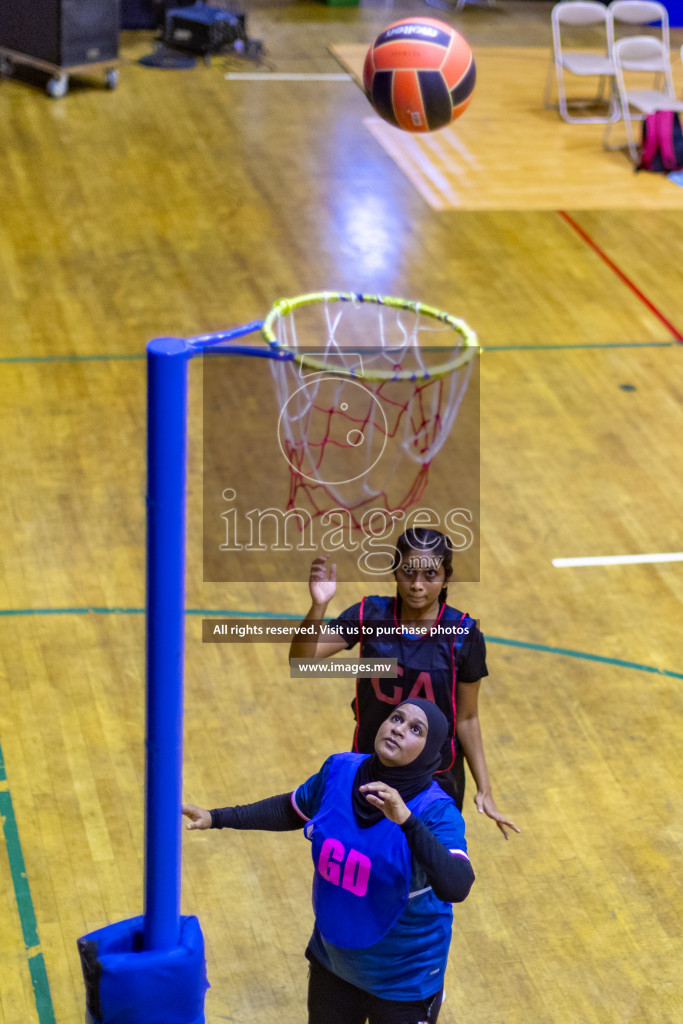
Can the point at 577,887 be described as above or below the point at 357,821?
below

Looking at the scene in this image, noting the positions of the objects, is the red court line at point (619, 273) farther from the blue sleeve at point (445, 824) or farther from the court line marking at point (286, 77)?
the blue sleeve at point (445, 824)

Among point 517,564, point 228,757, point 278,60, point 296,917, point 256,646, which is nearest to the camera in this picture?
point 296,917

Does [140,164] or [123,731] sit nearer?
[123,731]

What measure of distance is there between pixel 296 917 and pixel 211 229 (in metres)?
6.71

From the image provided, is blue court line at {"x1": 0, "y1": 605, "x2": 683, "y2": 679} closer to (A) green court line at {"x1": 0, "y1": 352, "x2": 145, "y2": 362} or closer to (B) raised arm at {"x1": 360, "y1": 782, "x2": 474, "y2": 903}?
(A) green court line at {"x1": 0, "y1": 352, "x2": 145, "y2": 362}

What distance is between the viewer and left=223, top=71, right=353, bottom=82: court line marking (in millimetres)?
13492

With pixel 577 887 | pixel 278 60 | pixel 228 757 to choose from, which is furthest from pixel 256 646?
pixel 278 60

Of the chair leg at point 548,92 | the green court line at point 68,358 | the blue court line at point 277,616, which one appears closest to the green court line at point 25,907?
the blue court line at point 277,616

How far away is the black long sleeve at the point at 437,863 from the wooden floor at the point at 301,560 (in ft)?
5.12

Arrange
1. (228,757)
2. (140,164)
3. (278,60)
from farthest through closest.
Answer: (278,60)
(140,164)
(228,757)

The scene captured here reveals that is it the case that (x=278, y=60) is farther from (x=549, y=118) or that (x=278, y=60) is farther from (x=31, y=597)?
(x=31, y=597)

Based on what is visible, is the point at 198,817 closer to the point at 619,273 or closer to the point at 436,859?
the point at 436,859

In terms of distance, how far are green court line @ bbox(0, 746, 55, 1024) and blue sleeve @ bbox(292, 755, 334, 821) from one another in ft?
5.04

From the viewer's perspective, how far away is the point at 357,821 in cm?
338
